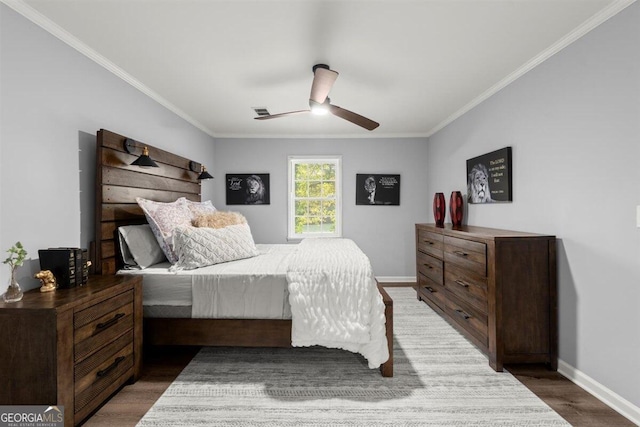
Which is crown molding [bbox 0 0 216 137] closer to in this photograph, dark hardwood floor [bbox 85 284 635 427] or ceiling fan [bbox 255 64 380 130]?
ceiling fan [bbox 255 64 380 130]

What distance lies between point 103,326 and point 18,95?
144 centimetres

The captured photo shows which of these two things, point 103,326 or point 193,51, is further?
point 193,51

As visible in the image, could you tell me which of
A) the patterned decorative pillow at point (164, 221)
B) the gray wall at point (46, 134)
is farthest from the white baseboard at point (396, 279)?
the gray wall at point (46, 134)

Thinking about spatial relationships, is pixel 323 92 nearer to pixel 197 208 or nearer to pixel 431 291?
pixel 197 208

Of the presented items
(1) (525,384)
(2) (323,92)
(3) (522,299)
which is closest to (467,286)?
(3) (522,299)

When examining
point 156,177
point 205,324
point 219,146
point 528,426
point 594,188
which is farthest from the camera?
point 219,146

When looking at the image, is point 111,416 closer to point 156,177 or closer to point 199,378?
point 199,378

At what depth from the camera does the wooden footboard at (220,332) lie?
2246mm

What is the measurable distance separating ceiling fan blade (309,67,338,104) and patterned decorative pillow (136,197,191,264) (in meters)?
1.60

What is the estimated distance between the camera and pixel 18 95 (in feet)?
5.94

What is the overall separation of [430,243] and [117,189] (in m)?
3.17

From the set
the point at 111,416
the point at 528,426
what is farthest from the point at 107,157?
the point at 528,426

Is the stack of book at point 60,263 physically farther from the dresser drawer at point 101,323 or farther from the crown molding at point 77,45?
the crown molding at point 77,45

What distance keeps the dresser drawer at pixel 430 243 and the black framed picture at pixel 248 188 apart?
2.38 metres
